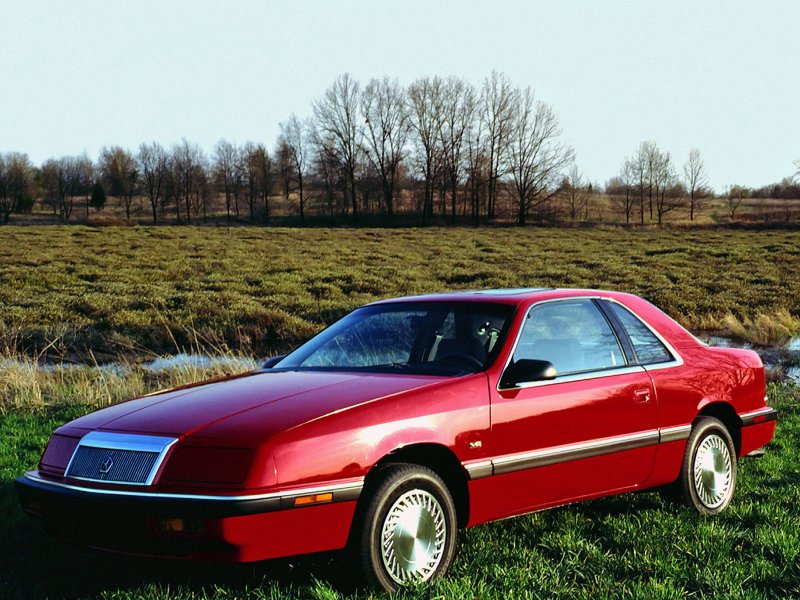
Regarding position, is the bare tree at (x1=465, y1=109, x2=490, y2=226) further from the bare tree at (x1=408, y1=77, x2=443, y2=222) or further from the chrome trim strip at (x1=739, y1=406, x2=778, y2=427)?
the chrome trim strip at (x1=739, y1=406, x2=778, y2=427)

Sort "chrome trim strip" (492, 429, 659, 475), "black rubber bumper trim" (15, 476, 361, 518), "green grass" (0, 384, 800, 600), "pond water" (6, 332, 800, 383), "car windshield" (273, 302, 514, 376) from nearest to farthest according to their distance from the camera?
1. "black rubber bumper trim" (15, 476, 361, 518)
2. "green grass" (0, 384, 800, 600)
3. "chrome trim strip" (492, 429, 659, 475)
4. "car windshield" (273, 302, 514, 376)
5. "pond water" (6, 332, 800, 383)

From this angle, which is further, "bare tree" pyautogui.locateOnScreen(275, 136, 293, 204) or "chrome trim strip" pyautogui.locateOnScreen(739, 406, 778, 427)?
"bare tree" pyautogui.locateOnScreen(275, 136, 293, 204)

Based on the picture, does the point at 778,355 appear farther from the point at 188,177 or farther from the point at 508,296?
the point at 188,177

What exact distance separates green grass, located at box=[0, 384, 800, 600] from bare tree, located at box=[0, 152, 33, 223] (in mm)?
87419

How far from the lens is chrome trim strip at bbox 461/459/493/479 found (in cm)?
460

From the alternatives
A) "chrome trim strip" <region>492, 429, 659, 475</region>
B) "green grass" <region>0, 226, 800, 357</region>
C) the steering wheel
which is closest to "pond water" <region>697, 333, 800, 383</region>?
"green grass" <region>0, 226, 800, 357</region>

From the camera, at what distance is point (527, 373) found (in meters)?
4.87

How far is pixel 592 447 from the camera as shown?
206 inches

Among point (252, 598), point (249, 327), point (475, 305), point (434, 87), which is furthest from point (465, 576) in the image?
point (434, 87)

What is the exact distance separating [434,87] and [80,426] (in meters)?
74.3

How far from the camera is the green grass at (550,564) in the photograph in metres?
4.32

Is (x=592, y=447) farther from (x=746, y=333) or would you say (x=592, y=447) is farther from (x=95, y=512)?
(x=746, y=333)

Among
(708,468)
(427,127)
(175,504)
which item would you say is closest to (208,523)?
(175,504)

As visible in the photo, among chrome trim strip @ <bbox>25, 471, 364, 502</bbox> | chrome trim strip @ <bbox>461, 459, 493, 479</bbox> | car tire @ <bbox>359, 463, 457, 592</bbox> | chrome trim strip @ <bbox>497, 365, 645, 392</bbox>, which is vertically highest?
chrome trim strip @ <bbox>497, 365, 645, 392</bbox>
